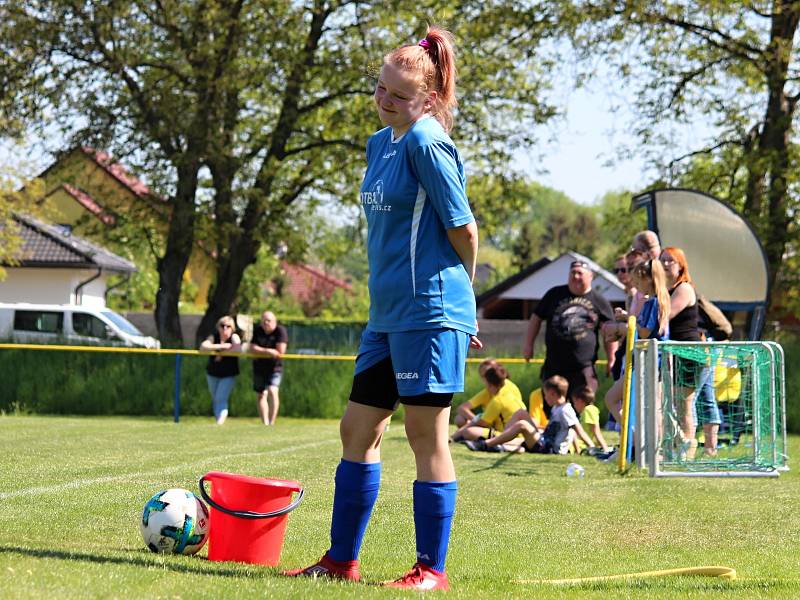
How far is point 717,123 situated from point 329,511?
77.0 ft

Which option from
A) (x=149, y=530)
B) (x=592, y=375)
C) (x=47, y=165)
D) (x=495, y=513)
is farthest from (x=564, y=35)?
(x=149, y=530)

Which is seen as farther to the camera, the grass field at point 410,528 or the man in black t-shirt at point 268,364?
the man in black t-shirt at point 268,364

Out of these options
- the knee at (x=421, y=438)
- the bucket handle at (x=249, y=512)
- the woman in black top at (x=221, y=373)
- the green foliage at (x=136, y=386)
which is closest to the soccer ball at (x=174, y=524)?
the bucket handle at (x=249, y=512)

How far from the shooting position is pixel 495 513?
7820mm

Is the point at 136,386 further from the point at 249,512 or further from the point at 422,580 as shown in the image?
the point at 422,580

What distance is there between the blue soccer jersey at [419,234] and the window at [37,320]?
29885 mm

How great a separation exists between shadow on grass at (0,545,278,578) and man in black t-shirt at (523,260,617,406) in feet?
27.0

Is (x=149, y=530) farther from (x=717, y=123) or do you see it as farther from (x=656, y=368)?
(x=717, y=123)

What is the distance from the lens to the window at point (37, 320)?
33.4 m

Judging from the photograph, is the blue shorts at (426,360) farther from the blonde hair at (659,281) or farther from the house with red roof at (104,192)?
the house with red roof at (104,192)

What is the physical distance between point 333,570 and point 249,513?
0.47 meters

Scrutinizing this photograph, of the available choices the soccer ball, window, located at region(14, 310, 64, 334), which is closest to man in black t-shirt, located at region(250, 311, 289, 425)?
the soccer ball

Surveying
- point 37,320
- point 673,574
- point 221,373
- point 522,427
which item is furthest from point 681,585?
point 37,320

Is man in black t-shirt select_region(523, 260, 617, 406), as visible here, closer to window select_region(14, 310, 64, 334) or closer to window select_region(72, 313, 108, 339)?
window select_region(72, 313, 108, 339)
